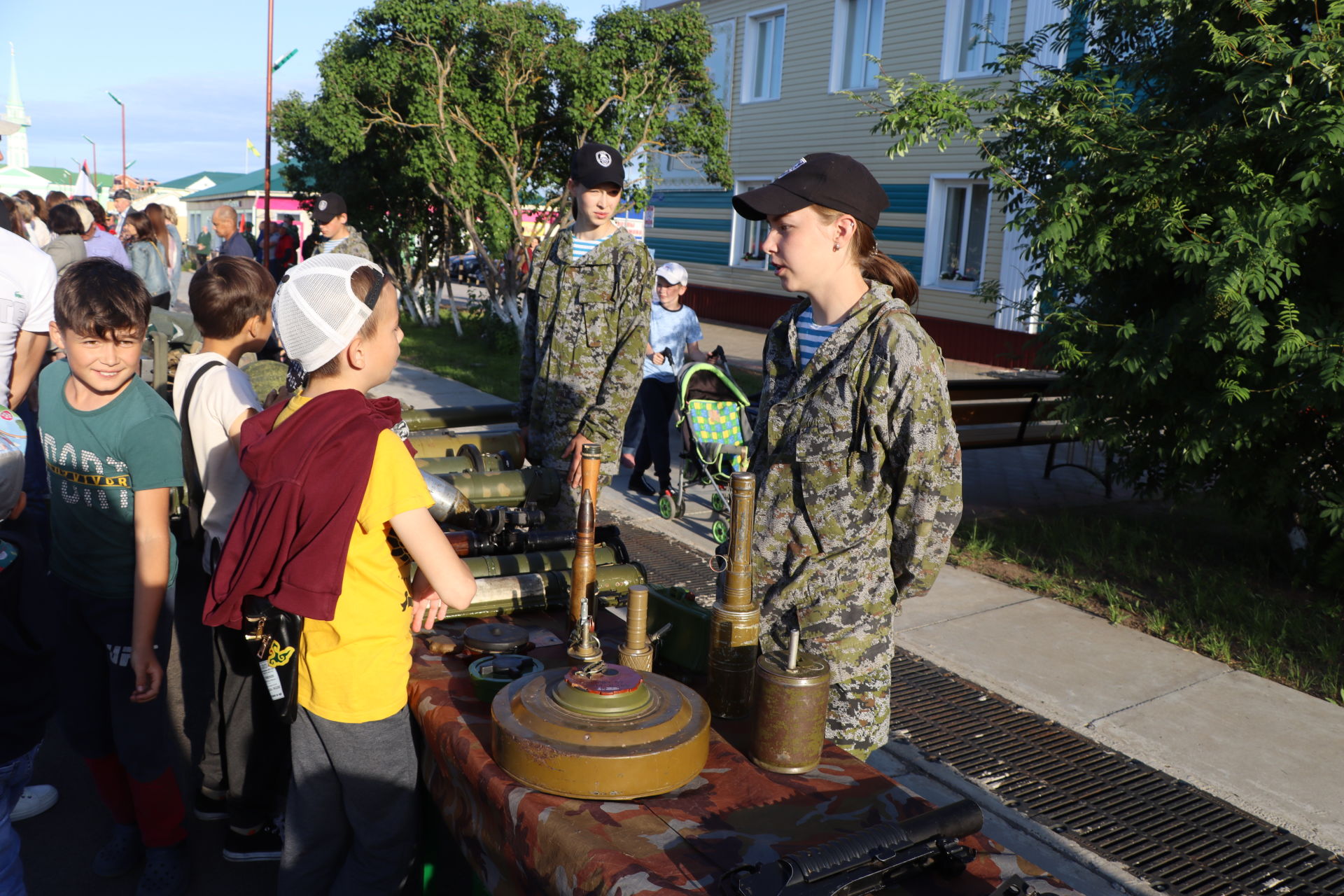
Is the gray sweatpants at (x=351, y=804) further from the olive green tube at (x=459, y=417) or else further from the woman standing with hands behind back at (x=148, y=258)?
the woman standing with hands behind back at (x=148, y=258)

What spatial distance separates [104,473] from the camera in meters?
2.57

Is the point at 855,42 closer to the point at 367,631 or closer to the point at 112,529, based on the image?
the point at 112,529

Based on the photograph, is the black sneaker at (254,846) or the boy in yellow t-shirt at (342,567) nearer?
the boy in yellow t-shirt at (342,567)

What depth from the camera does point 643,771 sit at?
1620 mm

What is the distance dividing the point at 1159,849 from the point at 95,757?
131 inches

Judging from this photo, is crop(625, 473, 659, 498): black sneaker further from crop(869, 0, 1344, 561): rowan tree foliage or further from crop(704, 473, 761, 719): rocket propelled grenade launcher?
crop(704, 473, 761, 719): rocket propelled grenade launcher

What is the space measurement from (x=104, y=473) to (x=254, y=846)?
48.8 inches

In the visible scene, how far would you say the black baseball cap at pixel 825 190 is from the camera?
2.08m

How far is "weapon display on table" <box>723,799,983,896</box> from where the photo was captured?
1330mm

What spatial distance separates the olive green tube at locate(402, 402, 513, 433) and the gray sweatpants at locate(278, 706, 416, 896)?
2.62 metres

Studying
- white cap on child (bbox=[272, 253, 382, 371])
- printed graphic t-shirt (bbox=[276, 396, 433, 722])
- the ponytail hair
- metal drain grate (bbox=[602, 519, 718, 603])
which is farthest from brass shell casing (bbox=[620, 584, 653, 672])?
metal drain grate (bbox=[602, 519, 718, 603])

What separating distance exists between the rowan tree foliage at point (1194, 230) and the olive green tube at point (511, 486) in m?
3.45

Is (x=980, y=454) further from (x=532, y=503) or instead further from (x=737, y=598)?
(x=737, y=598)

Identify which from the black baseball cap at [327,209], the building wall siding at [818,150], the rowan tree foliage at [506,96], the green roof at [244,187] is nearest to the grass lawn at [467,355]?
the rowan tree foliage at [506,96]
